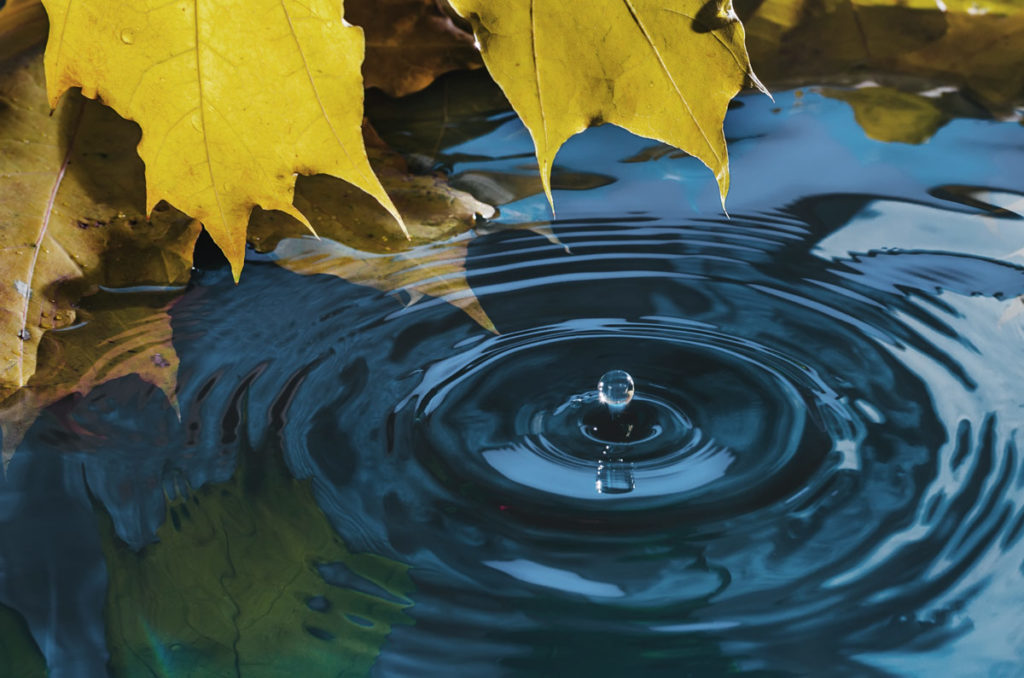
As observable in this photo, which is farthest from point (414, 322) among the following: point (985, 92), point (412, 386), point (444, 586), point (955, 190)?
point (985, 92)

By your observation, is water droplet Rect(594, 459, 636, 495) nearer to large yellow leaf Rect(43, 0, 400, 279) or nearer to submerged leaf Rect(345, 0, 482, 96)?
large yellow leaf Rect(43, 0, 400, 279)

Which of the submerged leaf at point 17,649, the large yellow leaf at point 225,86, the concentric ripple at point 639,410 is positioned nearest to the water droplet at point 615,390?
the concentric ripple at point 639,410

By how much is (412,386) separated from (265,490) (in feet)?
0.27

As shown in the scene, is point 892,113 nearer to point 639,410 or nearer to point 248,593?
point 639,410

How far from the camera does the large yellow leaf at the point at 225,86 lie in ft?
1.27

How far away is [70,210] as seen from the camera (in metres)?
0.49

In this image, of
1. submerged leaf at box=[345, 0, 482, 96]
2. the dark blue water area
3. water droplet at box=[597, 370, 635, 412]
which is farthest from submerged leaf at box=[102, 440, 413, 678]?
submerged leaf at box=[345, 0, 482, 96]

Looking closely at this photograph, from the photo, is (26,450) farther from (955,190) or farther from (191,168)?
(955,190)

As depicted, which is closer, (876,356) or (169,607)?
(169,607)

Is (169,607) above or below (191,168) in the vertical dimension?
below

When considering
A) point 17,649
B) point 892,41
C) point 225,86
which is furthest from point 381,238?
point 892,41

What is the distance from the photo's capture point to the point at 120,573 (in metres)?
0.35

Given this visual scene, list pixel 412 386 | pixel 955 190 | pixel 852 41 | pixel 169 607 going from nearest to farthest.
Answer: pixel 169 607, pixel 412 386, pixel 955 190, pixel 852 41

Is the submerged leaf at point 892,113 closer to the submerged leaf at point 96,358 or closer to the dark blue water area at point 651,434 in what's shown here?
the dark blue water area at point 651,434
